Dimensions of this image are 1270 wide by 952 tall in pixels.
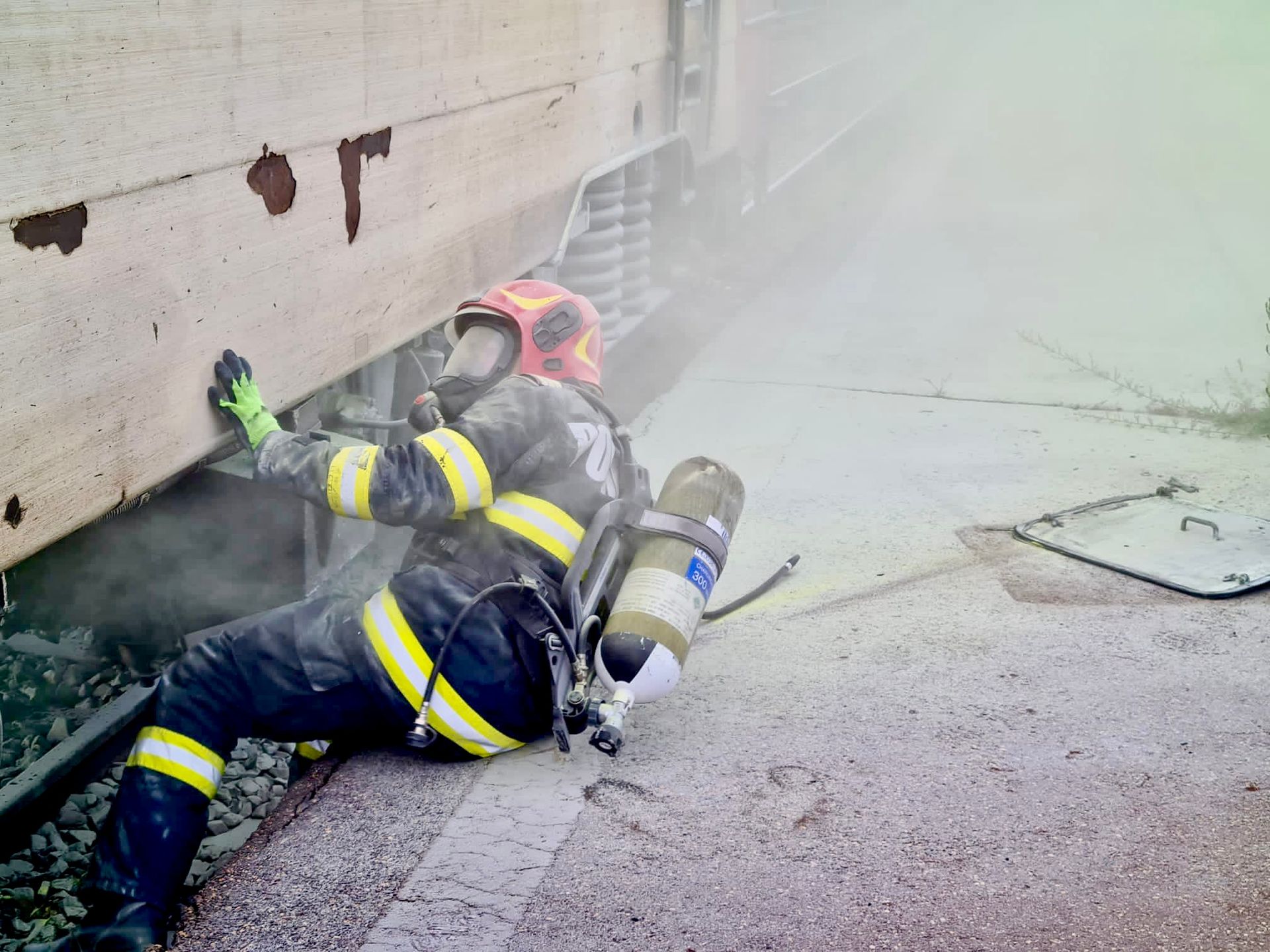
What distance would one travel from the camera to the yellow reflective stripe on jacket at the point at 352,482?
9.61 ft

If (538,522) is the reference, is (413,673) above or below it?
below

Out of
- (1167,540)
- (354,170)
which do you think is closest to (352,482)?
(354,170)

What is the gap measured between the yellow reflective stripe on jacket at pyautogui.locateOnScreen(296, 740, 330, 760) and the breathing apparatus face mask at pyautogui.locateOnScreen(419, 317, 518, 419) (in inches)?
38.0

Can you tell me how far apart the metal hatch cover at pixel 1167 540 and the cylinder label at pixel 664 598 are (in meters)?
2.09

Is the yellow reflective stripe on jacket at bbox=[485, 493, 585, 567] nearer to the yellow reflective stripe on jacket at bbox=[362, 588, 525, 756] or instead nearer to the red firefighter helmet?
the yellow reflective stripe on jacket at bbox=[362, 588, 525, 756]

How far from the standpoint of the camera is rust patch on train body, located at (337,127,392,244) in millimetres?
3381

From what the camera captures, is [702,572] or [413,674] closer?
[413,674]

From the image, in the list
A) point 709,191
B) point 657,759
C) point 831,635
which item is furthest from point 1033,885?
point 709,191

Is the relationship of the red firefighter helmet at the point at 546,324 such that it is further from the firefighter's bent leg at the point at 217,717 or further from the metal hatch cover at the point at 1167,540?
the metal hatch cover at the point at 1167,540

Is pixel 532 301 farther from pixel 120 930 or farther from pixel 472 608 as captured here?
pixel 120 930

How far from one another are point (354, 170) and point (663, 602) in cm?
155

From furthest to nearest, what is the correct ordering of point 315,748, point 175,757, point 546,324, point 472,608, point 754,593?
point 754,593
point 546,324
point 315,748
point 472,608
point 175,757

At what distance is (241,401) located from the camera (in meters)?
2.98

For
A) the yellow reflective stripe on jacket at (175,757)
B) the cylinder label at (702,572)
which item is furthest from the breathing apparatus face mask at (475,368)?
the yellow reflective stripe on jacket at (175,757)
